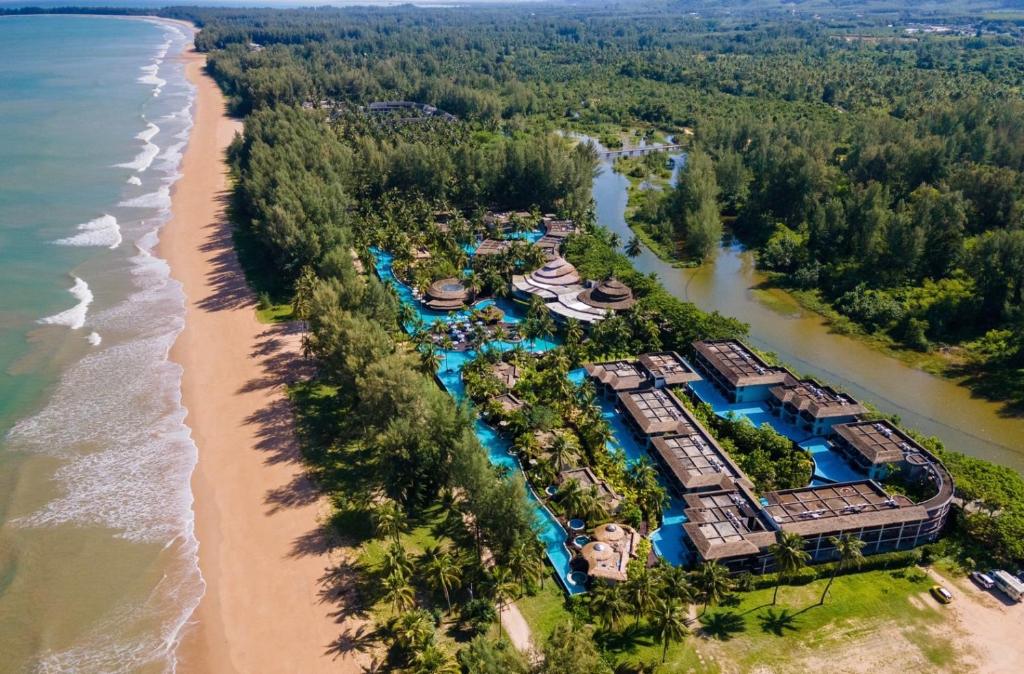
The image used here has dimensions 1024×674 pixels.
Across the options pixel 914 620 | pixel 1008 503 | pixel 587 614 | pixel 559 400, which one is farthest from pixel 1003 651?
pixel 559 400

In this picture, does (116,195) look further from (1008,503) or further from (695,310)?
(1008,503)

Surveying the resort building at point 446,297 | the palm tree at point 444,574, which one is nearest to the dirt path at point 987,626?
the palm tree at point 444,574

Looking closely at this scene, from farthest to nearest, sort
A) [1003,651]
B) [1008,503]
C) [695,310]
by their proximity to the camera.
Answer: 1. [695,310]
2. [1008,503]
3. [1003,651]

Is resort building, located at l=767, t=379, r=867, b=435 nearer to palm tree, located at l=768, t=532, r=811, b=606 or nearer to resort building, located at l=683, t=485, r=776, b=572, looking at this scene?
resort building, located at l=683, t=485, r=776, b=572

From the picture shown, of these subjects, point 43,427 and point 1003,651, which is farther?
point 43,427

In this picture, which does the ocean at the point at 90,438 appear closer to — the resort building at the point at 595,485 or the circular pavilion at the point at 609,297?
the resort building at the point at 595,485

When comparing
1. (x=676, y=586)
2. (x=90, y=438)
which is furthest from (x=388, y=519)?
(x=90, y=438)

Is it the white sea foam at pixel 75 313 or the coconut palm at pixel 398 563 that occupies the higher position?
the coconut palm at pixel 398 563
